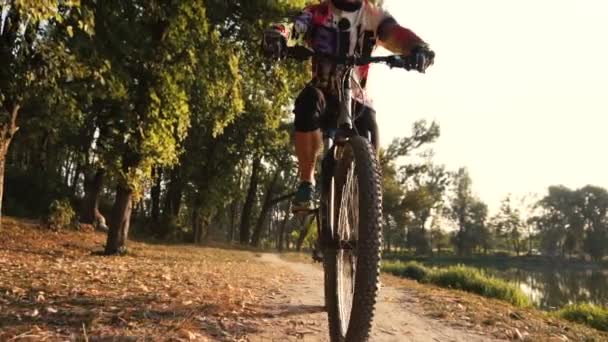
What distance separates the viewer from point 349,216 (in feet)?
12.8

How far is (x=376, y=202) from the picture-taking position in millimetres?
3320

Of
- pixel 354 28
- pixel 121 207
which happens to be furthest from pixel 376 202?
pixel 121 207

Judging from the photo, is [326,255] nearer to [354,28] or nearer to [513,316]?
[354,28]

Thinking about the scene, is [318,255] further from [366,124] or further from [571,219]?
[571,219]

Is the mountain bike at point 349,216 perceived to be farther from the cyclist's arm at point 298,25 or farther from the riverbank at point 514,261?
the riverbank at point 514,261

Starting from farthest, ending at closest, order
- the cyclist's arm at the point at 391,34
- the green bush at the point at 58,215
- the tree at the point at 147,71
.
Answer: the green bush at the point at 58,215 → the tree at the point at 147,71 → the cyclist's arm at the point at 391,34

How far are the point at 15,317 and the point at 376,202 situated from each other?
2770mm

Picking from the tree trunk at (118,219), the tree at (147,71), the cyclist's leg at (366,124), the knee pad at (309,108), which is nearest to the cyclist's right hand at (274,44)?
the knee pad at (309,108)

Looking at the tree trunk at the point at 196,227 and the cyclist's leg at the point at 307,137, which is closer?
the cyclist's leg at the point at 307,137

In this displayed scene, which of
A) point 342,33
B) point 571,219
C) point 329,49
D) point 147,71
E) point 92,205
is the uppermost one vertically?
point 571,219

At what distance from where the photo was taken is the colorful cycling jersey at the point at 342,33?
14.5 ft

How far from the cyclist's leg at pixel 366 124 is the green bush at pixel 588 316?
7.08 m

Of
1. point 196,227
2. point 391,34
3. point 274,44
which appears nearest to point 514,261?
point 196,227

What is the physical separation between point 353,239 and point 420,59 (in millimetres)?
1480
